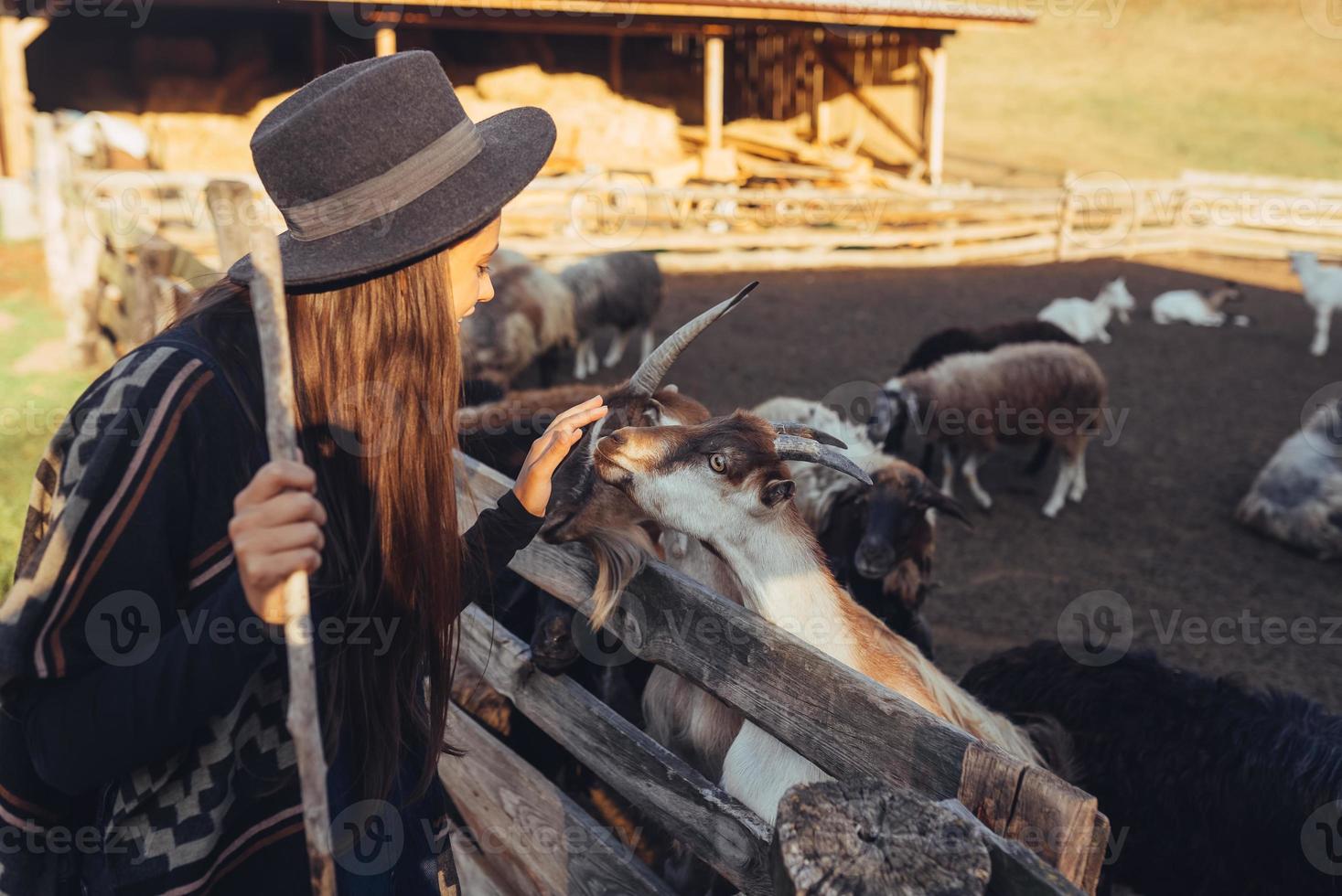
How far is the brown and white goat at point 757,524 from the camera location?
2664 mm

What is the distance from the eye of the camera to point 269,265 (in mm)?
1207

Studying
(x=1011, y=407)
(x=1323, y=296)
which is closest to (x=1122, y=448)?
(x=1011, y=407)

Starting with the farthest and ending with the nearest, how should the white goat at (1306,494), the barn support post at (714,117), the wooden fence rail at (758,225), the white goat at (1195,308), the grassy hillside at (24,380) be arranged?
the barn support post at (714,117) < the white goat at (1195,308) < the wooden fence rail at (758,225) < the white goat at (1306,494) < the grassy hillside at (24,380)

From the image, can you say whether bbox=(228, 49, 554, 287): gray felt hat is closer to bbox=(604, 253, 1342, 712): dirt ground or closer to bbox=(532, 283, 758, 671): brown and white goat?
bbox=(532, 283, 758, 671): brown and white goat

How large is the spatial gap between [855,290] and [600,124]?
667 cm

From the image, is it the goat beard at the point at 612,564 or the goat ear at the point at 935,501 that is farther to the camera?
the goat ear at the point at 935,501

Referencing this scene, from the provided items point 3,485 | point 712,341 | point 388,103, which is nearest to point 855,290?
point 712,341

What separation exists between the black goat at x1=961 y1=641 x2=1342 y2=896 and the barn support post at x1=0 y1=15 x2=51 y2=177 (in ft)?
48.9

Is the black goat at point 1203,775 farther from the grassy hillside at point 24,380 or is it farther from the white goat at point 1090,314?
the white goat at point 1090,314

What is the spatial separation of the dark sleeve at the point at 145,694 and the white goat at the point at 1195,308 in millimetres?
14725

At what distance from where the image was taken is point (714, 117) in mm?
17219

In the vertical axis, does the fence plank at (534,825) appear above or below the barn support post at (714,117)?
below

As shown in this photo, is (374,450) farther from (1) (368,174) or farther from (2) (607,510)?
(2) (607,510)

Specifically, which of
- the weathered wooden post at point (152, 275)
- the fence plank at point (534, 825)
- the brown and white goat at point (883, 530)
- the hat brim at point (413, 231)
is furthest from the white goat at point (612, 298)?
the hat brim at point (413, 231)
